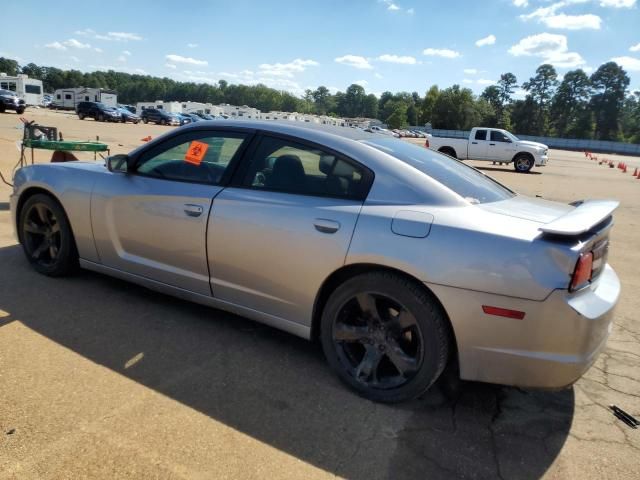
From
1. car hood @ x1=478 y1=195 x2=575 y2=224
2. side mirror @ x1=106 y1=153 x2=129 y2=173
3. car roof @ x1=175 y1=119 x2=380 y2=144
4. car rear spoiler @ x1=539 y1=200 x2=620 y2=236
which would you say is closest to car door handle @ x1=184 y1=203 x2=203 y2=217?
car roof @ x1=175 y1=119 x2=380 y2=144

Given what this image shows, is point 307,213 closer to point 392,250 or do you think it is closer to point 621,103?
point 392,250

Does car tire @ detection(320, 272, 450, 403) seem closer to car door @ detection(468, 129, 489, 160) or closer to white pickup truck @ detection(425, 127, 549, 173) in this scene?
white pickup truck @ detection(425, 127, 549, 173)

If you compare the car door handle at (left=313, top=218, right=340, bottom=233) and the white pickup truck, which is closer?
the car door handle at (left=313, top=218, right=340, bottom=233)

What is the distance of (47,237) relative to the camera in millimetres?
4152

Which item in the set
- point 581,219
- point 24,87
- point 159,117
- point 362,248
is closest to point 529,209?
point 581,219

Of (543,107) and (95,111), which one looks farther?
(543,107)

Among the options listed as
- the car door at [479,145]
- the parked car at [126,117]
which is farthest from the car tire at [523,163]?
the parked car at [126,117]

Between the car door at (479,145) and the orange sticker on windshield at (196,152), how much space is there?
69.1 ft

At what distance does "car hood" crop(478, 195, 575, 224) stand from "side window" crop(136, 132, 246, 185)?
68.9 inches

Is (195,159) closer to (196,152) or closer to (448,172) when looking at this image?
(196,152)

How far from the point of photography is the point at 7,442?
2.21 m

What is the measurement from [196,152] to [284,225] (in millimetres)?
1083

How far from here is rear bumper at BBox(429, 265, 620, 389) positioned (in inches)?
89.6

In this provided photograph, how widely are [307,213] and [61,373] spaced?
1718 millimetres
